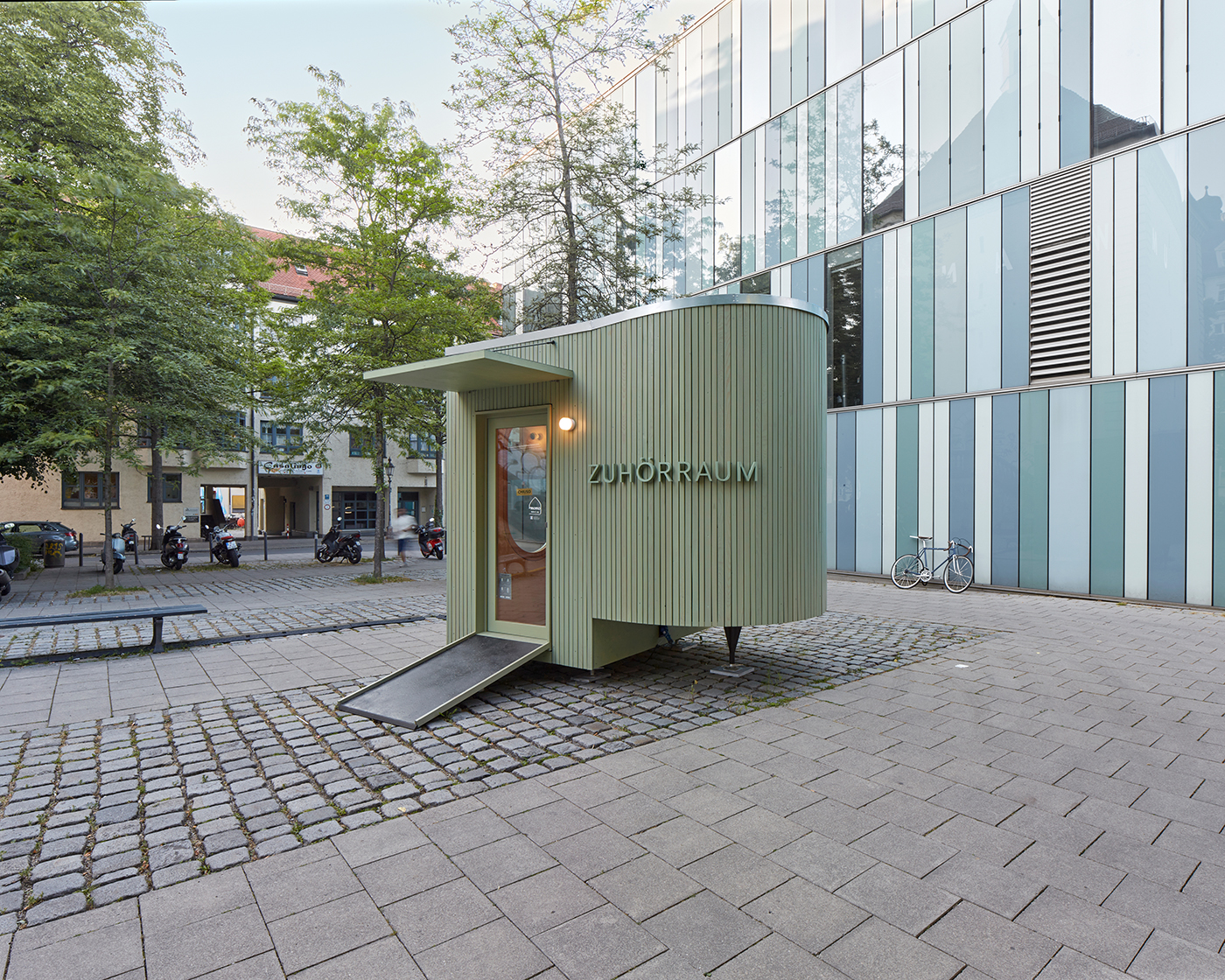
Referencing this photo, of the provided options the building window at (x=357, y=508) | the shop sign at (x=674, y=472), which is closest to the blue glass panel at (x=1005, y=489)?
the shop sign at (x=674, y=472)

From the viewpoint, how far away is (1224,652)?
7.36m

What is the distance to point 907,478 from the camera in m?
14.3

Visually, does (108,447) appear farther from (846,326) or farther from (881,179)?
(881,179)

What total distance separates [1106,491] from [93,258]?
59.6 ft

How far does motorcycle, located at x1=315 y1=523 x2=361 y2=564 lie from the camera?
734 inches

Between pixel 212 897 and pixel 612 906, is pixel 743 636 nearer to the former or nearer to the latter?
pixel 612 906

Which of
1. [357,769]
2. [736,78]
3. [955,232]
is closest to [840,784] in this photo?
[357,769]

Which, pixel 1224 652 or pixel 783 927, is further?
pixel 1224 652

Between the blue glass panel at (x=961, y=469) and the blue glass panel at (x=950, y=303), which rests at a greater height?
the blue glass panel at (x=950, y=303)

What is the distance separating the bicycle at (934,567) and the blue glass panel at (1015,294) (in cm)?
336

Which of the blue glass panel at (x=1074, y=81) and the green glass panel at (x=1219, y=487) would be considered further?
the blue glass panel at (x=1074, y=81)

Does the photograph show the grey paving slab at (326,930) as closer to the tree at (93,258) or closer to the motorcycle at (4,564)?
the tree at (93,258)

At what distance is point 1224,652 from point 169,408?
1698 centimetres

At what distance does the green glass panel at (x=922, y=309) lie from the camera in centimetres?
1385
